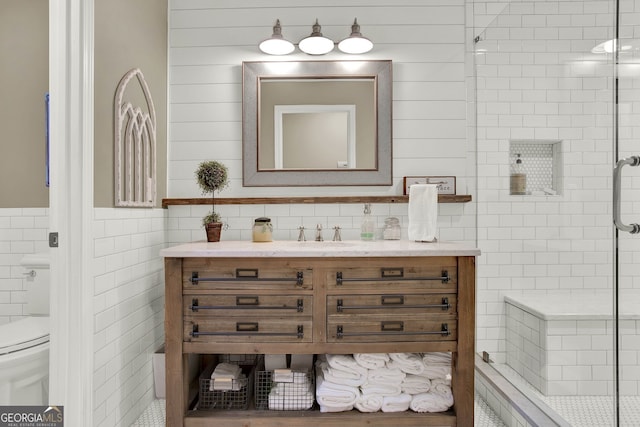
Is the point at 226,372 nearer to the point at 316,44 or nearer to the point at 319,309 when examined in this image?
the point at 319,309

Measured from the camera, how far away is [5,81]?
2.22 metres

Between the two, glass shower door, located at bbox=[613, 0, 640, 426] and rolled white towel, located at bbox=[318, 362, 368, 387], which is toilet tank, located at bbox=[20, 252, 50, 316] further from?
glass shower door, located at bbox=[613, 0, 640, 426]

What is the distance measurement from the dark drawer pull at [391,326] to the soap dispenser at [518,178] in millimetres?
1071

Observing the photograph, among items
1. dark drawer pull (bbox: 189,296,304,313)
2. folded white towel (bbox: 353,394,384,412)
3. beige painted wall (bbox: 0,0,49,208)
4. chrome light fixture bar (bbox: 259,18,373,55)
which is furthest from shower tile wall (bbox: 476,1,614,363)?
beige painted wall (bbox: 0,0,49,208)

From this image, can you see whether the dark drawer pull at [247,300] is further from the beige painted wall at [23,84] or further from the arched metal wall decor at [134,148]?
the beige painted wall at [23,84]

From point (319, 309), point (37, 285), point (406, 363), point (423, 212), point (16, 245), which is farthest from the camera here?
point (16, 245)

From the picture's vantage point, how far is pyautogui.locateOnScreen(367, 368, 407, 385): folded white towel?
195cm

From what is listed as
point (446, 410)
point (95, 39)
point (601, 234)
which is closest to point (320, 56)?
point (95, 39)

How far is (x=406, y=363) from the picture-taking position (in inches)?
77.4

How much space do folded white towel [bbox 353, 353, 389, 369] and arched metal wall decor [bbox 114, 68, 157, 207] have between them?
1.44 m

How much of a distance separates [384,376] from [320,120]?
157 centimetres

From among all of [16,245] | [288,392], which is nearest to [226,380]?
[288,392]

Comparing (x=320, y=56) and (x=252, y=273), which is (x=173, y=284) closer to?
(x=252, y=273)

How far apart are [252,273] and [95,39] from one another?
129 cm
